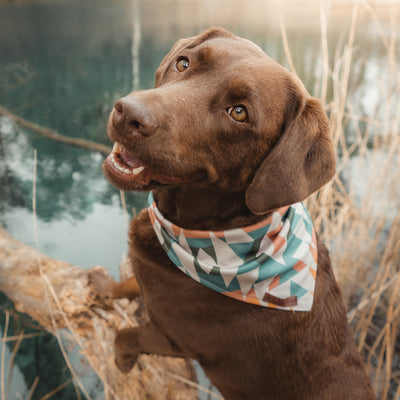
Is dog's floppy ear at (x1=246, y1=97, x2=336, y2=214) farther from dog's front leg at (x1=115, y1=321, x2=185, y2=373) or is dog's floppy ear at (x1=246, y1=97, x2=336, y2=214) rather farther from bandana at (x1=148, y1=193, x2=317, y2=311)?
dog's front leg at (x1=115, y1=321, x2=185, y2=373)

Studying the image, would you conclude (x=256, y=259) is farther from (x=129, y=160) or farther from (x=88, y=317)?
(x=88, y=317)

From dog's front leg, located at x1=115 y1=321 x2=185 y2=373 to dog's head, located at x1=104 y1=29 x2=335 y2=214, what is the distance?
0.84 meters

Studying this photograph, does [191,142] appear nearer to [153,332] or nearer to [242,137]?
[242,137]

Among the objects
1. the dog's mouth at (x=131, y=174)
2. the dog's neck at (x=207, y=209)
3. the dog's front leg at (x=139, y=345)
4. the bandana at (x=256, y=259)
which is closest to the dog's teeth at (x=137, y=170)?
the dog's mouth at (x=131, y=174)

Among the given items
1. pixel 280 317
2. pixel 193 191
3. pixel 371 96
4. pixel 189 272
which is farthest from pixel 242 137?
pixel 371 96

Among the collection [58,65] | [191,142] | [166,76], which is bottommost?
[58,65]

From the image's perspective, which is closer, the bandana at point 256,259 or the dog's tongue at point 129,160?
the dog's tongue at point 129,160

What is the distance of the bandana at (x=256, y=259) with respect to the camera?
151 cm

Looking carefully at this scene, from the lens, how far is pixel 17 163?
14.6 ft

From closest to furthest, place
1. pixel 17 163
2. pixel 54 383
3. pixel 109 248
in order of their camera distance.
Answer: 1. pixel 54 383
2. pixel 109 248
3. pixel 17 163

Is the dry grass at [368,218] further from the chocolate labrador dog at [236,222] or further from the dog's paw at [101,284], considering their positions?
the dog's paw at [101,284]

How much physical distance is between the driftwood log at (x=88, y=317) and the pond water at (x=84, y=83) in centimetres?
79

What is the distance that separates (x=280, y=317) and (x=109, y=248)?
2.29m

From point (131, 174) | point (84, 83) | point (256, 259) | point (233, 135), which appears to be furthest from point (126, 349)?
point (84, 83)
